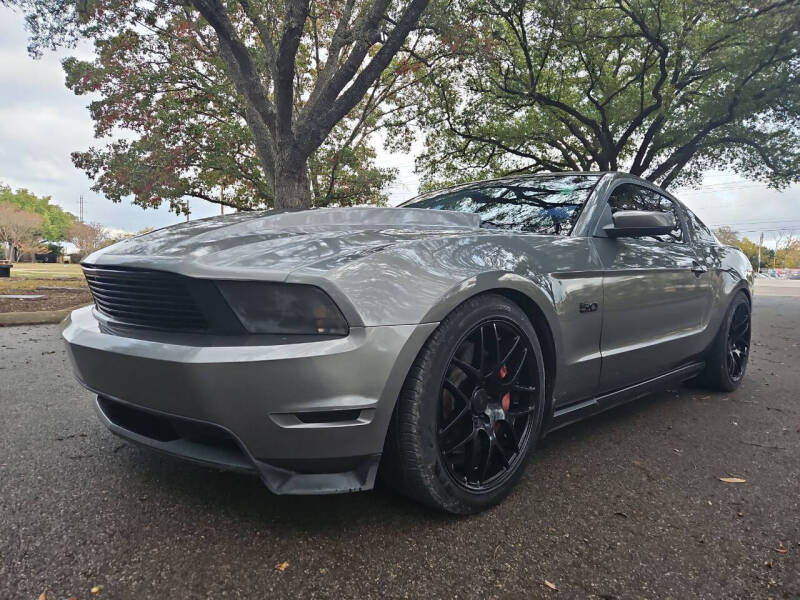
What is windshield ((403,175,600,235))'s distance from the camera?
242 centimetres

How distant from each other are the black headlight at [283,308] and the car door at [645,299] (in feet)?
4.50

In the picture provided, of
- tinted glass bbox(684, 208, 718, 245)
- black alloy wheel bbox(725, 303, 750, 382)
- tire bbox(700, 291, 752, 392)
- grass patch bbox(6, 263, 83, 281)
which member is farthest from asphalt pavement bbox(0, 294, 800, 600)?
grass patch bbox(6, 263, 83, 281)

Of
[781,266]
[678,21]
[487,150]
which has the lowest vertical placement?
[781,266]

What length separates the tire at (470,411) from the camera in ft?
5.09

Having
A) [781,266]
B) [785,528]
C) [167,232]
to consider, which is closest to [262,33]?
[167,232]

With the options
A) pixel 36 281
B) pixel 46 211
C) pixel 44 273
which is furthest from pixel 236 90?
pixel 46 211

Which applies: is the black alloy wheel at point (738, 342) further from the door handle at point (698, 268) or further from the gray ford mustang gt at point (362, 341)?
the gray ford mustang gt at point (362, 341)

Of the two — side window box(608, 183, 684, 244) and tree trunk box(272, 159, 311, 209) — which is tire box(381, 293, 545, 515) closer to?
side window box(608, 183, 684, 244)

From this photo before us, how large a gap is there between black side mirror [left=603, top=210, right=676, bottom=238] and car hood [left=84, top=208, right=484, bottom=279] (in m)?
0.69

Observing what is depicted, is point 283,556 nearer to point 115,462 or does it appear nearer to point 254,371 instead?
point 254,371

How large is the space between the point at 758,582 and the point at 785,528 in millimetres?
423

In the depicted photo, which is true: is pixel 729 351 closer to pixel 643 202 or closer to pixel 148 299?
pixel 643 202

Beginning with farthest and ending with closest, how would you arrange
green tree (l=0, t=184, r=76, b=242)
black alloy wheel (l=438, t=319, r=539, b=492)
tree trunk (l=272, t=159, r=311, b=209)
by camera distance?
green tree (l=0, t=184, r=76, b=242), tree trunk (l=272, t=159, r=311, b=209), black alloy wheel (l=438, t=319, r=539, b=492)

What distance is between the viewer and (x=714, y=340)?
3.34 meters
